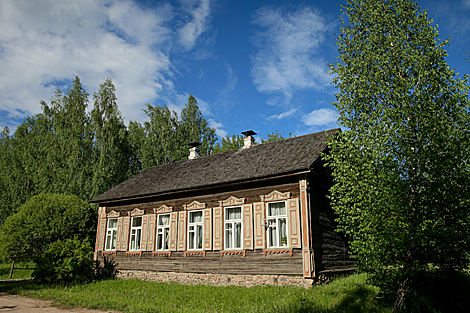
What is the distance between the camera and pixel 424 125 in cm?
840

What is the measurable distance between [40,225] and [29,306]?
1135 centimetres

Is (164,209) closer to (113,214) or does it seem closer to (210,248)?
(210,248)

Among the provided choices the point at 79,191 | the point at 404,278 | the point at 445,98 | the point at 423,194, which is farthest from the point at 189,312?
the point at 79,191

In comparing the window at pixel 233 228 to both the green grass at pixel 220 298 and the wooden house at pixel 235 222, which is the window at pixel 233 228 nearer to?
the wooden house at pixel 235 222

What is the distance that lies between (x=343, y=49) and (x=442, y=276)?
25.6 ft

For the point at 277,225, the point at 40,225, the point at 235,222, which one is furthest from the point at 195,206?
the point at 40,225

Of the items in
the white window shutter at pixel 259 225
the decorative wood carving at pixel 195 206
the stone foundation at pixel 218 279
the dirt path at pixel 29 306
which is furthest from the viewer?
the decorative wood carving at pixel 195 206

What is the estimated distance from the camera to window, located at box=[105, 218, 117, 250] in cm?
1880

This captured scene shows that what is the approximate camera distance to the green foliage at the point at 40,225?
66.7 feet

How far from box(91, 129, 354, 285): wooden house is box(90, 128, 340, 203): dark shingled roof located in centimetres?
7

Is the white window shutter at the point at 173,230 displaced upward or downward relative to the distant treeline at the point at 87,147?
downward

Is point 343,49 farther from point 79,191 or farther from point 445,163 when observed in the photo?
point 79,191

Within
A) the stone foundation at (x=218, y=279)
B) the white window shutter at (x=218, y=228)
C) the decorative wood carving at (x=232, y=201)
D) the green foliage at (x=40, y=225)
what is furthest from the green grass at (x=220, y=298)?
the green foliage at (x=40, y=225)

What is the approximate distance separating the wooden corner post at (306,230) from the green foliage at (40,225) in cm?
1486
